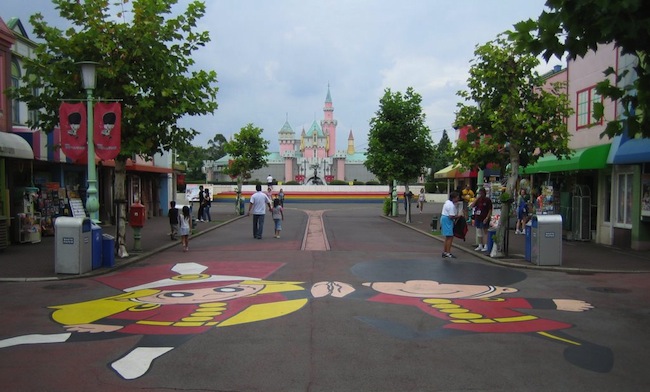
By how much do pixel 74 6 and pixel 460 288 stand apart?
11.8 meters

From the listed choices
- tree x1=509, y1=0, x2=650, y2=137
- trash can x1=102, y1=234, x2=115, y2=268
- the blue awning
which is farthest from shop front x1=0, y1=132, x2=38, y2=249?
the blue awning

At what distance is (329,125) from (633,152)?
262 feet

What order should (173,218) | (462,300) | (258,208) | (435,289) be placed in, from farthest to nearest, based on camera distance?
1. (258,208)
2. (173,218)
3. (435,289)
4. (462,300)

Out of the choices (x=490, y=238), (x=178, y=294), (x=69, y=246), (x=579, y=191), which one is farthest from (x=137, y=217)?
(x=579, y=191)

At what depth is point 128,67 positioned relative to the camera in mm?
14305

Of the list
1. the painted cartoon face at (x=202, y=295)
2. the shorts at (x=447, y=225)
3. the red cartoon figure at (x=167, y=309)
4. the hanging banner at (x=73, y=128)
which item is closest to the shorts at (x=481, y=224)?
the shorts at (x=447, y=225)

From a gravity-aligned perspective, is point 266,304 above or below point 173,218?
below

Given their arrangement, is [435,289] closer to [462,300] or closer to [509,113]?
[462,300]

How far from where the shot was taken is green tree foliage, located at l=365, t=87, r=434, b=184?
32.3 metres

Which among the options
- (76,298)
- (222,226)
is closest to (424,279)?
(76,298)

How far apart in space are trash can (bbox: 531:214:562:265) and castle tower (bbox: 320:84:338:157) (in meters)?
78.8

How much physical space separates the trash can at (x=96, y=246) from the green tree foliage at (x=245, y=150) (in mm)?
26024

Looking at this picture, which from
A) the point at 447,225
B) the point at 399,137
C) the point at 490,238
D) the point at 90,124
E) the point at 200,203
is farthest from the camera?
the point at 399,137

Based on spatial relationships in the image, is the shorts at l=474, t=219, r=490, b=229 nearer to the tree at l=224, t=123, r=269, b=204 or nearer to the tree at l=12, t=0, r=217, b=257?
the tree at l=12, t=0, r=217, b=257
